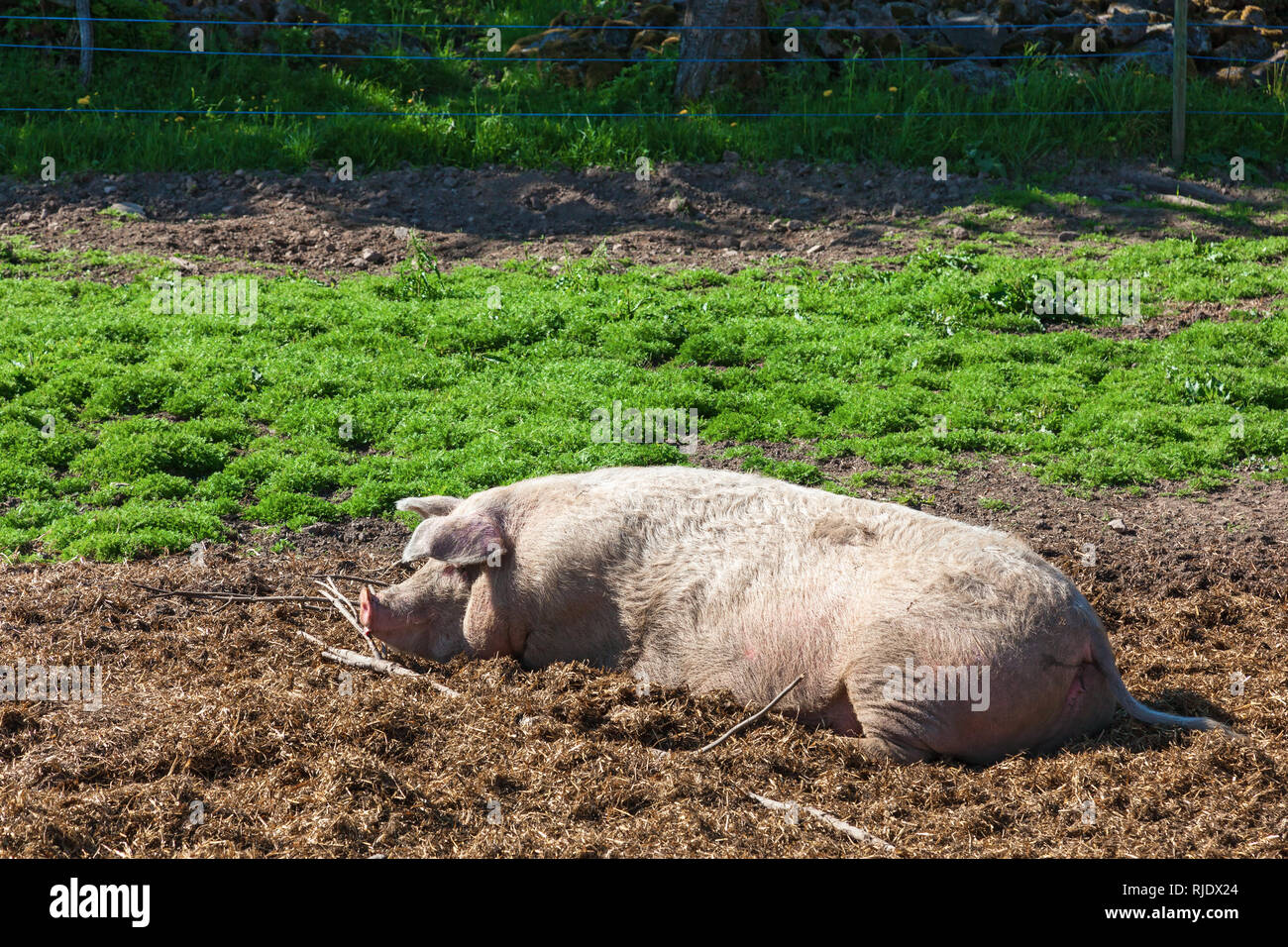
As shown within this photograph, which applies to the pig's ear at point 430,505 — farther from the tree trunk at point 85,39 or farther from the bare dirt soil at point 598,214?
the tree trunk at point 85,39

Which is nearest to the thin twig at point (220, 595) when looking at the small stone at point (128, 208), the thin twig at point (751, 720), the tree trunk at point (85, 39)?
the thin twig at point (751, 720)

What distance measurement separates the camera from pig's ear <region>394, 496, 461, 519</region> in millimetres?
5824

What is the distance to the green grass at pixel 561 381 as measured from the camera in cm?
771

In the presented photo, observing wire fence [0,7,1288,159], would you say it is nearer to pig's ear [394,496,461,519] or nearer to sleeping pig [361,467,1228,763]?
pig's ear [394,496,461,519]

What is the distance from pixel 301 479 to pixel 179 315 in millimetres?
3073

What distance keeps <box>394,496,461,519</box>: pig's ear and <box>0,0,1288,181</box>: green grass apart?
7.68m

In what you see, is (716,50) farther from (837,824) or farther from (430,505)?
(837,824)

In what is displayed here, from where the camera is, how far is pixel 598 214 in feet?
39.7

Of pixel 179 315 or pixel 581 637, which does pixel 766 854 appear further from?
pixel 179 315

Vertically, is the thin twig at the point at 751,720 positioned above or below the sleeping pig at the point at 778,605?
below

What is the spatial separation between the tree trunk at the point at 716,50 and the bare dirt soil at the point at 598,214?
152 cm

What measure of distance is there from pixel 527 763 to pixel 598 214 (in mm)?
8333

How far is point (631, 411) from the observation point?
27.9 feet

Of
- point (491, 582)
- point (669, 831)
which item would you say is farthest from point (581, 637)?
point (669, 831)
